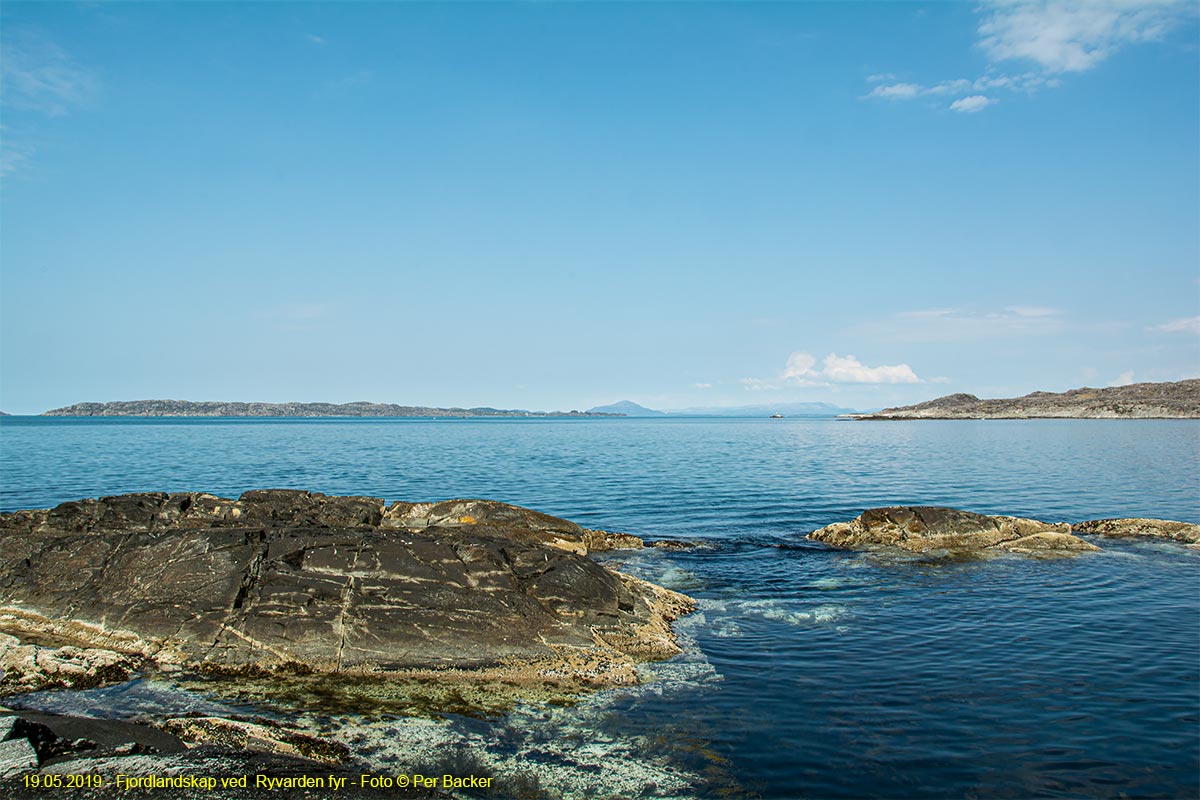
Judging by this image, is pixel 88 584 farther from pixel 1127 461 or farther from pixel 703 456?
pixel 1127 461

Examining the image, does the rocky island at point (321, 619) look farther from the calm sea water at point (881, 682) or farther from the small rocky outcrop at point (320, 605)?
the calm sea water at point (881, 682)

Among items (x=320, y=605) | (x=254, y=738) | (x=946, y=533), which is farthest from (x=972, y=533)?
(x=254, y=738)

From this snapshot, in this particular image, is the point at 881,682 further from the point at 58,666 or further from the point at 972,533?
the point at 972,533

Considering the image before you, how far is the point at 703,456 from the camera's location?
81.5 meters

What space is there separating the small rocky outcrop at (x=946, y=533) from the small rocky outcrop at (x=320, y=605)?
1400cm

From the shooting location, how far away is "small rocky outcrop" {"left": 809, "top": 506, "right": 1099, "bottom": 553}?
2736 centimetres

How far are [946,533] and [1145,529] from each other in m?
9.46

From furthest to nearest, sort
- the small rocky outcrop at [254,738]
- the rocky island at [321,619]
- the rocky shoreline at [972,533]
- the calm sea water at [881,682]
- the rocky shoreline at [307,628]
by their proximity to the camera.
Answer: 1. the rocky shoreline at [972,533]
2. the rocky island at [321,619]
3. the rocky shoreline at [307,628]
4. the calm sea water at [881,682]
5. the small rocky outcrop at [254,738]

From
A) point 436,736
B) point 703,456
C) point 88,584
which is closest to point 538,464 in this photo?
point 703,456

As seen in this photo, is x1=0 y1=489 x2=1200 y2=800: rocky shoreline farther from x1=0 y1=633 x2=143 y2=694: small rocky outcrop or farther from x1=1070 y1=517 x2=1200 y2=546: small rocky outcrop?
x1=1070 y1=517 x2=1200 y2=546: small rocky outcrop

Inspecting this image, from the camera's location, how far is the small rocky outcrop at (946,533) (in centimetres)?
2736

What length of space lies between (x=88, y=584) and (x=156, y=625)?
2.72 meters

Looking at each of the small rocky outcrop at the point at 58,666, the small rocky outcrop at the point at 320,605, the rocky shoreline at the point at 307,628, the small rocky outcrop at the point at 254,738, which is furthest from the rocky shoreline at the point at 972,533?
the small rocky outcrop at the point at 58,666

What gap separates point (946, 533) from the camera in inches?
1117
